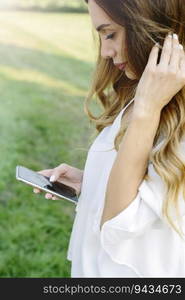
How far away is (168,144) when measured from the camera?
1.77 m

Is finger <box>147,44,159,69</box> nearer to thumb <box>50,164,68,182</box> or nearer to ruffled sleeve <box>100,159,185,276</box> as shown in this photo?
ruffled sleeve <box>100,159,185,276</box>

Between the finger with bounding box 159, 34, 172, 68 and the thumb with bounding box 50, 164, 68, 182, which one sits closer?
the finger with bounding box 159, 34, 172, 68

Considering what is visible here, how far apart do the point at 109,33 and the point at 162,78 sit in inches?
10.8

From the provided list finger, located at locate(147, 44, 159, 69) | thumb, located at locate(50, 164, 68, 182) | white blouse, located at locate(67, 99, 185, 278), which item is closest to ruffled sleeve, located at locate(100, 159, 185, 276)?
white blouse, located at locate(67, 99, 185, 278)

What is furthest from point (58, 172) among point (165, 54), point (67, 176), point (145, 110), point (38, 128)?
point (38, 128)

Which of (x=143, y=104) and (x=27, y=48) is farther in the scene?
(x=27, y=48)

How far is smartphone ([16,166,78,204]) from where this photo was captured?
2141 millimetres

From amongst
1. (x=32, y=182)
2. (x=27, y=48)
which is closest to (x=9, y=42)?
(x=27, y=48)

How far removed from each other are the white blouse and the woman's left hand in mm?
138

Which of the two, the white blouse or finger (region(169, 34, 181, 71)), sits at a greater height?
finger (region(169, 34, 181, 71))

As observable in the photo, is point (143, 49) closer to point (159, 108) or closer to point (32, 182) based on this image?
point (159, 108)

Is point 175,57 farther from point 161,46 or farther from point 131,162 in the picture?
point 131,162

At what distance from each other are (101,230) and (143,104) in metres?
0.39

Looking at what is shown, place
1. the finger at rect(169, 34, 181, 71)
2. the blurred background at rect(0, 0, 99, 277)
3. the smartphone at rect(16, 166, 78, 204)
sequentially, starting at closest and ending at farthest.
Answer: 1. the finger at rect(169, 34, 181, 71)
2. the smartphone at rect(16, 166, 78, 204)
3. the blurred background at rect(0, 0, 99, 277)
